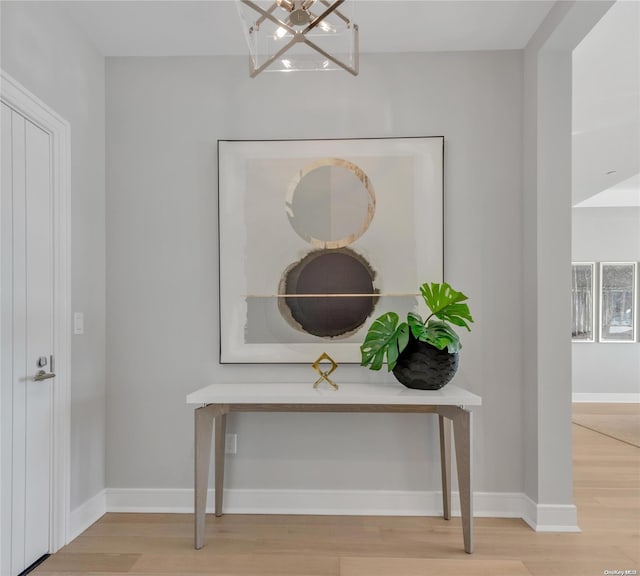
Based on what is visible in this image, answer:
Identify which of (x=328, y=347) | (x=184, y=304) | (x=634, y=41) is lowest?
(x=328, y=347)

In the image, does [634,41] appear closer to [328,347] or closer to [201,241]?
[328,347]

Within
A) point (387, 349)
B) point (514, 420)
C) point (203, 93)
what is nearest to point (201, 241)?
point (203, 93)

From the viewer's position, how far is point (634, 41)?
2.68m

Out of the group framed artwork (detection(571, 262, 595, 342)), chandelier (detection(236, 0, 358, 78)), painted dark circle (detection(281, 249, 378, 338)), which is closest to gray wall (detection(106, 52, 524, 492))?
painted dark circle (detection(281, 249, 378, 338))

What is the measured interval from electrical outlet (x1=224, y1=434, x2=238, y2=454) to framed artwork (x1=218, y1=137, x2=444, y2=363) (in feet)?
1.48

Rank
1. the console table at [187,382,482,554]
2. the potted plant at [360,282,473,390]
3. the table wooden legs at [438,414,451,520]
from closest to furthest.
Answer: the console table at [187,382,482,554] < the potted plant at [360,282,473,390] < the table wooden legs at [438,414,451,520]

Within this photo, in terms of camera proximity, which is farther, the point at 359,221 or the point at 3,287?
the point at 359,221

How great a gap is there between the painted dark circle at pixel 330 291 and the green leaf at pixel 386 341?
30 cm

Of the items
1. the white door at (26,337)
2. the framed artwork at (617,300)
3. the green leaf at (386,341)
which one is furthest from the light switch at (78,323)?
→ the framed artwork at (617,300)

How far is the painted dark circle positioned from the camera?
2.81 m

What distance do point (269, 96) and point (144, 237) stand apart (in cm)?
113

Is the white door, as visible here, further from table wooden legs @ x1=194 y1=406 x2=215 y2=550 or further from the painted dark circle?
the painted dark circle

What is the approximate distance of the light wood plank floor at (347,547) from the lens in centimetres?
218

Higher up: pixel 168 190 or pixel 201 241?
pixel 168 190
